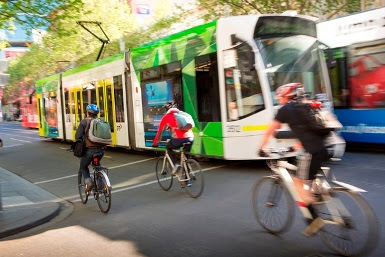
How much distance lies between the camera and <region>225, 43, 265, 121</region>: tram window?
8.93m

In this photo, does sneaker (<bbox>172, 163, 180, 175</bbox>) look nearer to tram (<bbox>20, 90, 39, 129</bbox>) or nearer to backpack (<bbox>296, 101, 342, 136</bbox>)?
backpack (<bbox>296, 101, 342, 136</bbox>)

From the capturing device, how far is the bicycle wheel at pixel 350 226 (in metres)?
3.76

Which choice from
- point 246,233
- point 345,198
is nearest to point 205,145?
point 246,233

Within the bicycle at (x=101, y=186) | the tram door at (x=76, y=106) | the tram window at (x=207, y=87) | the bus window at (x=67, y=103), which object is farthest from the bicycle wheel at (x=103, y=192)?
the bus window at (x=67, y=103)

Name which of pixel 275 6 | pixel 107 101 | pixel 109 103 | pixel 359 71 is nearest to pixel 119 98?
pixel 109 103

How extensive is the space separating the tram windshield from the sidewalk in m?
4.91

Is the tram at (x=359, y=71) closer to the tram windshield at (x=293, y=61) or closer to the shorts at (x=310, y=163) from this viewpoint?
the tram windshield at (x=293, y=61)

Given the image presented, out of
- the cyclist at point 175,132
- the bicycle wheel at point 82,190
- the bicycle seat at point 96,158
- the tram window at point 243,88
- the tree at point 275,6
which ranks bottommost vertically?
the bicycle wheel at point 82,190

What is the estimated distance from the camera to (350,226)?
3924mm

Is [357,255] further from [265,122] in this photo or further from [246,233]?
[265,122]

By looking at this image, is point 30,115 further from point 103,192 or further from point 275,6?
point 103,192

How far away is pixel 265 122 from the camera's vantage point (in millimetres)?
8961

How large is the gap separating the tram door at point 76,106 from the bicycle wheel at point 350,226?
1472 cm

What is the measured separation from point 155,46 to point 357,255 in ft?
30.6
